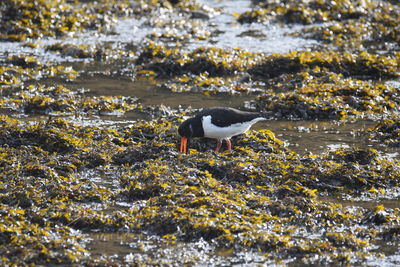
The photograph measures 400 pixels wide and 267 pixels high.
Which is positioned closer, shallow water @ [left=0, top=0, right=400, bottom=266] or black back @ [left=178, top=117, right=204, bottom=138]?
shallow water @ [left=0, top=0, right=400, bottom=266]

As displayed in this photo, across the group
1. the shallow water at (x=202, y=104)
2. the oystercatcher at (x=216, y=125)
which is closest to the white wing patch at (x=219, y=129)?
the oystercatcher at (x=216, y=125)

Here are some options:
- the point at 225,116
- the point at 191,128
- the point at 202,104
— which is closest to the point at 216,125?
the point at 225,116

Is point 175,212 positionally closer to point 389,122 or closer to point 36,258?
point 36,258

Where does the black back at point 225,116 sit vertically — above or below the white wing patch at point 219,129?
above

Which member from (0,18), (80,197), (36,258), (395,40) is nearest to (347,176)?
(80,197)

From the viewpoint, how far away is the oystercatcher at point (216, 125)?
9.27 meters

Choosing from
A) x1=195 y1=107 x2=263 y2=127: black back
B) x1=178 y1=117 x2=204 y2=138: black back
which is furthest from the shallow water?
x1=178 y1=117 x2=204 y2=138: black back

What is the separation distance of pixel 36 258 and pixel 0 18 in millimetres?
11158

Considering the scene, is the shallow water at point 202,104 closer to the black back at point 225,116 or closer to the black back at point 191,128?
the black back at point 225,116

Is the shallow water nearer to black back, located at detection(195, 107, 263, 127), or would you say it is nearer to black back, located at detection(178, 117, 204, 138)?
black back, located at detection(195, 107, 263, 127)

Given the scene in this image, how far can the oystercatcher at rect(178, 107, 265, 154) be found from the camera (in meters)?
9.27

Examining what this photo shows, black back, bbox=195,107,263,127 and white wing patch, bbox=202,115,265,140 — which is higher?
black back, bbox=195,107,263,127

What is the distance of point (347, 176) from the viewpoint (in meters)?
8.52

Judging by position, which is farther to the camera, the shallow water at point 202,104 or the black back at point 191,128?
the black back at point 191,128
